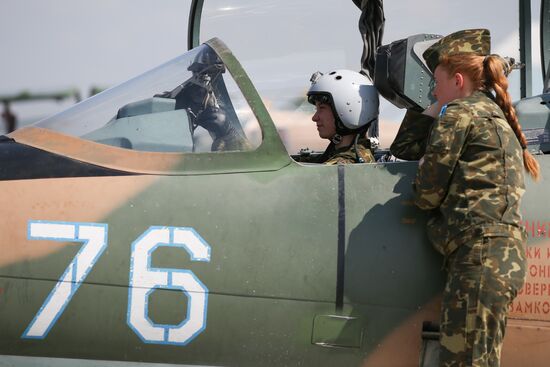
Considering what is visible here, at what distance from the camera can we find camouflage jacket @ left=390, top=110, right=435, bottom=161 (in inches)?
129

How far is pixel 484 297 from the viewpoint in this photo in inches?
107

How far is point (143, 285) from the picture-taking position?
9.53 ft

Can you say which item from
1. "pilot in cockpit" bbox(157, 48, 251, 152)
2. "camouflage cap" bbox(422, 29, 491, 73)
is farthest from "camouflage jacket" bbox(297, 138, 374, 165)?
"camouflage cap" bbox(422, 29, 491, 73)

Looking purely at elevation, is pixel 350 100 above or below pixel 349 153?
above

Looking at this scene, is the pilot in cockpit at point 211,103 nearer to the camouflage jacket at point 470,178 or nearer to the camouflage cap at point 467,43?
the camouflage jacket at point 470,178

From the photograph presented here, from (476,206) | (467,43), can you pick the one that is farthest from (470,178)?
(467,43)

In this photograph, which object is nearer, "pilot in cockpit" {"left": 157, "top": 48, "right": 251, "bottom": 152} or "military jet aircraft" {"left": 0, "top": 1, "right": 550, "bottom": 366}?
"military jet aircraft" {"left": 0, "top": 1, "right": 550, "bottom": 366}

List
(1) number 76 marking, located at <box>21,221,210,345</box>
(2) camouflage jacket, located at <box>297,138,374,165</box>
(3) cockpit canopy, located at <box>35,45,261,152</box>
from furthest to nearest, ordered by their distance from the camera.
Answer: (2) camouflage jacket, located at <box>297,138,374,165</box> → (3) cockpit canopy, located at <box>35,45,261,152</box> → (1) number 76 marking, located at <box>21,221,210,345</box>

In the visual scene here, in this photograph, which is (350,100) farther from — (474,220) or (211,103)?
(474,220)

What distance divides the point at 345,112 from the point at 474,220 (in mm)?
1300

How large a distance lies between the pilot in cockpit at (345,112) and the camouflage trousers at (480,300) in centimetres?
120

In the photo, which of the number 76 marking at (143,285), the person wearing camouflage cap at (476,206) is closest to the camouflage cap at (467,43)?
the person wearing camouflage cap at (476,206)

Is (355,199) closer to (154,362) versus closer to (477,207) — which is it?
(477,207)

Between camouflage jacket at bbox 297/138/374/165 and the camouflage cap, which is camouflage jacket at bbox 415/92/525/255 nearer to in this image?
the camouflage cap
